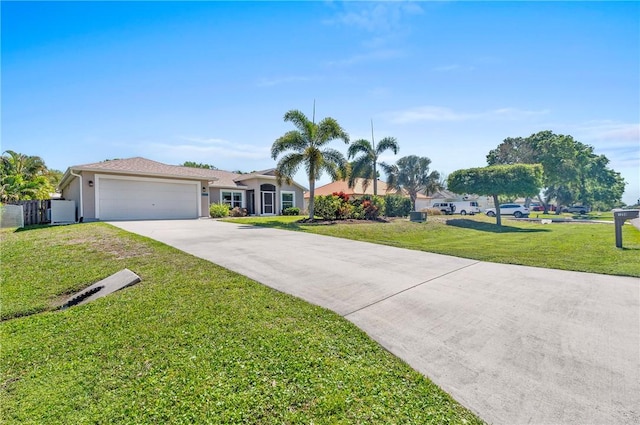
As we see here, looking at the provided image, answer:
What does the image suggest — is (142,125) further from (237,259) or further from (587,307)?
(587,307)

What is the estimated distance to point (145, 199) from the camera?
18.4 m

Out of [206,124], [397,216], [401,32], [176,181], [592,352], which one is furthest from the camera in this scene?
[397,216]

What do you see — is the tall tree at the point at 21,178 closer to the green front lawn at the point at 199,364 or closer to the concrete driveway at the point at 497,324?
the green front lawn at the point at 199,364

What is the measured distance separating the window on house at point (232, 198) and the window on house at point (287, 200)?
366cm

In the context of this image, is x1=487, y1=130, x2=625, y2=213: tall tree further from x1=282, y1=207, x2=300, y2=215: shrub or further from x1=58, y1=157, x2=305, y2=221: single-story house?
x1=58, y1=157, x2=305, y2=221: single-story house

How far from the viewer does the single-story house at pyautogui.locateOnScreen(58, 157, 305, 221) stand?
1667 centimetres

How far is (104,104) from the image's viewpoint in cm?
1382

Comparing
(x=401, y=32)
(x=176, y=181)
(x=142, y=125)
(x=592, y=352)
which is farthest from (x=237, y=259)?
(x=176, y=181)

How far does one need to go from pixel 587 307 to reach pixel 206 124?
54.4 feet

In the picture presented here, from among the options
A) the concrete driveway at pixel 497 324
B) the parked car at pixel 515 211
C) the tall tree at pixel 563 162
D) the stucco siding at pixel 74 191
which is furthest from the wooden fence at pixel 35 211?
the tall tree at pixel 563 162

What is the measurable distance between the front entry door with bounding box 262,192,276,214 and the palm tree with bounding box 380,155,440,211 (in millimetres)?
11772

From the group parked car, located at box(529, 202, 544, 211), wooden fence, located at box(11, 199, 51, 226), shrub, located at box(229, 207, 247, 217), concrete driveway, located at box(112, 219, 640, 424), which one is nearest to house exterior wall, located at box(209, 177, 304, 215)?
shrub, located at box(229, 207, 247, 217)

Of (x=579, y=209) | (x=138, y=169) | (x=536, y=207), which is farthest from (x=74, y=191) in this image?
(x=536, y=207)

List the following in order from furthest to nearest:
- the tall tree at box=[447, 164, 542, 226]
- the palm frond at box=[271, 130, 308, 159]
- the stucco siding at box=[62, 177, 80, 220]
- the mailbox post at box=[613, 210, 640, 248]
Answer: the tall tree at box=[447, 164, 542, 226] < the stucco siding at box=[62, 177, 80, 220] < the palm frond at box=[271, 130, 308, 159] < the mailbox post at box=[613, 210, 640, 248]
